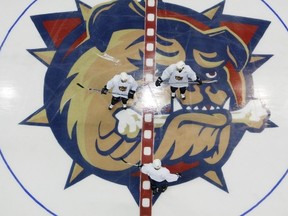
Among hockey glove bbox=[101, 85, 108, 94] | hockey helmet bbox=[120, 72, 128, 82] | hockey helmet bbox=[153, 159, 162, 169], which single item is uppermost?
hockey helmet bbox=[120, 72, 128, 82]

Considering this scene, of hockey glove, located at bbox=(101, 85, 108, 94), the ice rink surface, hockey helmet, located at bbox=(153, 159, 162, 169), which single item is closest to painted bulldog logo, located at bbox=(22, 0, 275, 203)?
the ice rink surface

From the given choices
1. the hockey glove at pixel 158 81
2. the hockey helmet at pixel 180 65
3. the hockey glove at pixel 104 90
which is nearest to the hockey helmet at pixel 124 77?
the hockey glove at pixel 104 90

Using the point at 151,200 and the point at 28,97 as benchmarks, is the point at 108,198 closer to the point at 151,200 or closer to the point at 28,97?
the point at 151,200

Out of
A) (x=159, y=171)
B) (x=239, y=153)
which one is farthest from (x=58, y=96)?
(x=239, y=153)

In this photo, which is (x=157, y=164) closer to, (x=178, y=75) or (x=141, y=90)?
(x=178, y=75)

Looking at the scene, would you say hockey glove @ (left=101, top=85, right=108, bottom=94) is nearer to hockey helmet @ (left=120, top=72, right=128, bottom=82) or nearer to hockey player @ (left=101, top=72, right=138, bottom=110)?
hockey player @ (left=101, top=72, right=138, bottom=110)

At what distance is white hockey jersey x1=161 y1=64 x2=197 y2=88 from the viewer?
23.5 ft

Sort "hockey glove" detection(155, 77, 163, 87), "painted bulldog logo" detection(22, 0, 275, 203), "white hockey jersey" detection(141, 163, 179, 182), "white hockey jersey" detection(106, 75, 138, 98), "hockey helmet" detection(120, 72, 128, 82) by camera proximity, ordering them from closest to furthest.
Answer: "white hockey jersey" detection(141, 163, 179, 182) < "hockey helmet" detection(120, 72, 128, 82) < "white hockey jersey" detection(106, 75, 138, 98) < "hockey glove" detection(155, 77, 163, 87) < "painted bulldog logo" detection(22, 0, 275, 203)

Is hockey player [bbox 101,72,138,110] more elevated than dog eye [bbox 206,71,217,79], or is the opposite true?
dog eye [bbox 206,71,217,79]

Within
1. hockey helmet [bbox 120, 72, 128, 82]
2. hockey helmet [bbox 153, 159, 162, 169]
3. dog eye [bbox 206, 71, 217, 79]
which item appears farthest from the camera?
dog eye [bbox 206, 71, 217, 79]

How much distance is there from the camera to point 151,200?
7.31 metres

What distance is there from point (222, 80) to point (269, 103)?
791mm

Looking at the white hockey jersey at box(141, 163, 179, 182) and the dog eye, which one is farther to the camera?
the dog eye

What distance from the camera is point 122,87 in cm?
716
